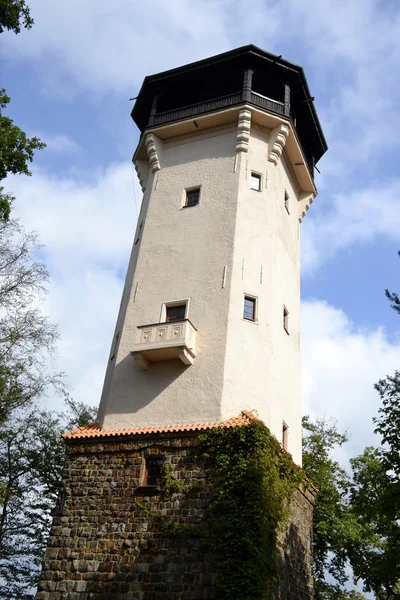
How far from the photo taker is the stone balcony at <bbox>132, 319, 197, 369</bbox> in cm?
1377

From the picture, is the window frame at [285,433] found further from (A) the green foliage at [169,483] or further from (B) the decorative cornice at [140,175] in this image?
(B) the decorative cornice at [140,175]

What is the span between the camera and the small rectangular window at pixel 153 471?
1253 cm

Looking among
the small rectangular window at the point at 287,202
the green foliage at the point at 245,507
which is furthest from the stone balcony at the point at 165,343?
the small rectangular window at the point at 287,202

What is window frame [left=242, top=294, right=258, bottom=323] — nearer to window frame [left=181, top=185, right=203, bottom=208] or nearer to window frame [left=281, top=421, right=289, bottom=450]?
window frame [left=281, top=421, right=289, bottom=450]

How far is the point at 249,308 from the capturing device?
587 inches

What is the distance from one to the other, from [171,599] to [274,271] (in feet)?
27.3

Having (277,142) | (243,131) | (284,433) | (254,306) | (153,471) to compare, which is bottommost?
(153,471)

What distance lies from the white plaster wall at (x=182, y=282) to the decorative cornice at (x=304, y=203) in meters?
3.60

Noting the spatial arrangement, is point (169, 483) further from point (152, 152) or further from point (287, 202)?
point (152, 152)

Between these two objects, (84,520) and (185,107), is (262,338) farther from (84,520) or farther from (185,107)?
(185,107)

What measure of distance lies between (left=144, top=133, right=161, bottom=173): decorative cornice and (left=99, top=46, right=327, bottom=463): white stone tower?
1.3 inches

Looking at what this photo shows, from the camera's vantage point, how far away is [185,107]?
18062 mm

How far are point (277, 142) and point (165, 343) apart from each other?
7.34m

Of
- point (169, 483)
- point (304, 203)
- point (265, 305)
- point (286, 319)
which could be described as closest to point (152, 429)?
point (169, 483)
